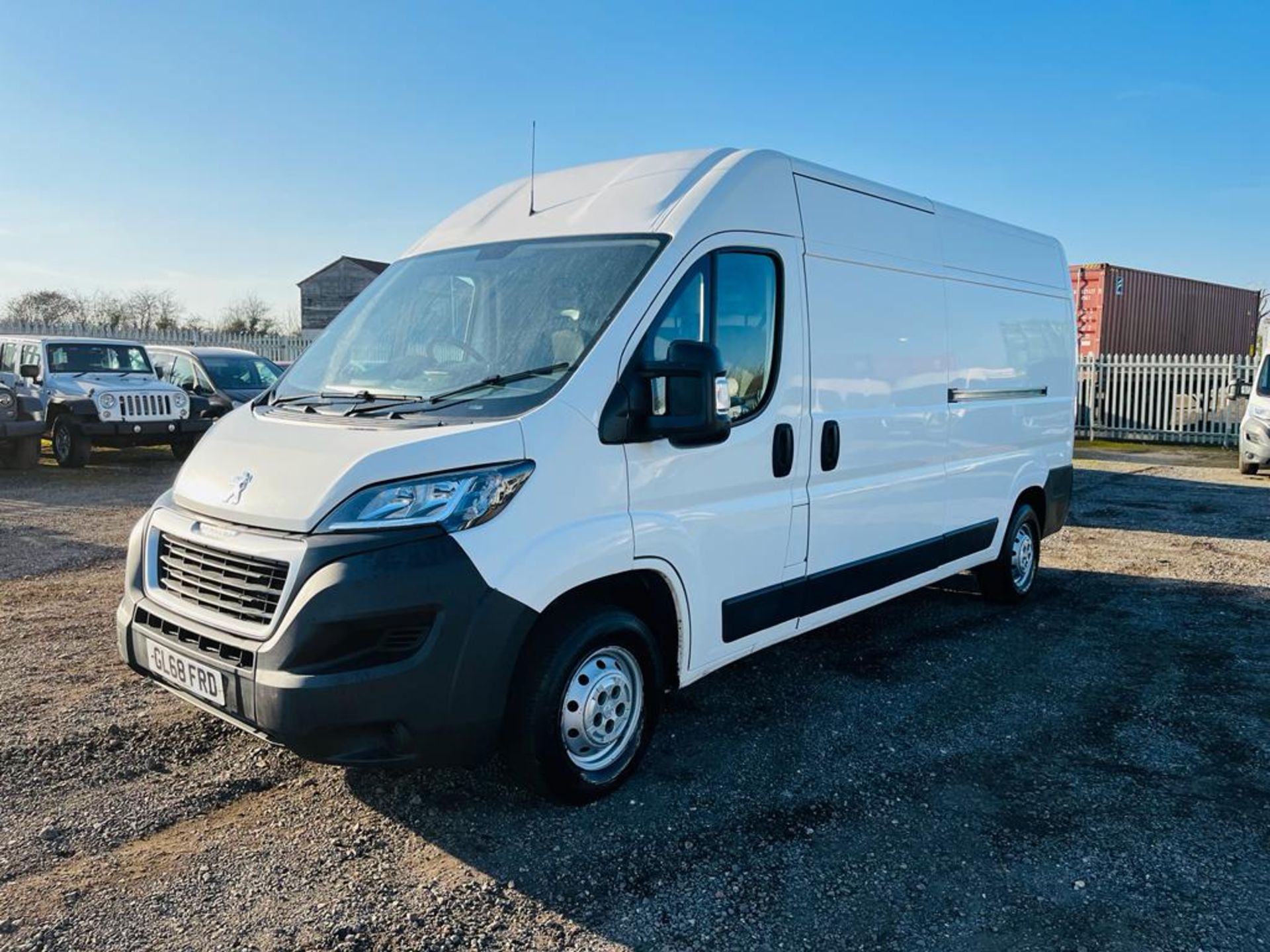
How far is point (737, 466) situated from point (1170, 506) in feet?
32.2

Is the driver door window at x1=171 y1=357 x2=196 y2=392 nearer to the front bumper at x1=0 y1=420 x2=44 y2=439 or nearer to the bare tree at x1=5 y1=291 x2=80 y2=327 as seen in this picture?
the front bumper at x1=0 y1=420 x2=44 y2=439

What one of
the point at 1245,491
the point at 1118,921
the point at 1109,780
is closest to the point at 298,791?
the point at 1118,921

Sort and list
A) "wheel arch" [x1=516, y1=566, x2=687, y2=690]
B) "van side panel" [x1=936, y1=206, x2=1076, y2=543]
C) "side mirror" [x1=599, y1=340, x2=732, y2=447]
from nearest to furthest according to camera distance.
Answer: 1. "side mirror" [x1=599, y1=340, x2=732, y2=447]
2. "wheel arch" [x1=516, y1=566, x2=687, y2=690]
3. "van side panel" [x1=936, y1=206, x2=1076, y2=543]

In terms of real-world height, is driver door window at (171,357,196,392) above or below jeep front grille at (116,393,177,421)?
above

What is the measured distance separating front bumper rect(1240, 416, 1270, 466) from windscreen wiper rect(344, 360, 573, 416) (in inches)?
543

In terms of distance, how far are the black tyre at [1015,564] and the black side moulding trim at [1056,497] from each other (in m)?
0.16

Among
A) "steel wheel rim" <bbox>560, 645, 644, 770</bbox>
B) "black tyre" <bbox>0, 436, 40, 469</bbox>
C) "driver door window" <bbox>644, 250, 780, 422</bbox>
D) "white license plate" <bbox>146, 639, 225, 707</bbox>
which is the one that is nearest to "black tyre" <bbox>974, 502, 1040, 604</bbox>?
"driver door window" <bbox>644, 250, 780, 422</bbox>

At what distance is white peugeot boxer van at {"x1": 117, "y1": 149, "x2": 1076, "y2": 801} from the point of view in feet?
10.1

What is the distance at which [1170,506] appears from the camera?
1167cm

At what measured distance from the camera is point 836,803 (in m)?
3.77

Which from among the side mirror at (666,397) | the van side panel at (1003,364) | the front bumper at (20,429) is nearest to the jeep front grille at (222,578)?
the side mirror at (666,397)

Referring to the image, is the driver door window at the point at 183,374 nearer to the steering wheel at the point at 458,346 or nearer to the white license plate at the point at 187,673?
the steering wheel at the point at 458,346

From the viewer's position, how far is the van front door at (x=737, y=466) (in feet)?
12.2

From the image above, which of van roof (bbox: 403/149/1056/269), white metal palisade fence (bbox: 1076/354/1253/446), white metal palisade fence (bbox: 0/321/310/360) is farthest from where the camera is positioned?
white metal palisade fence (bbox: 0/321/310/360)
